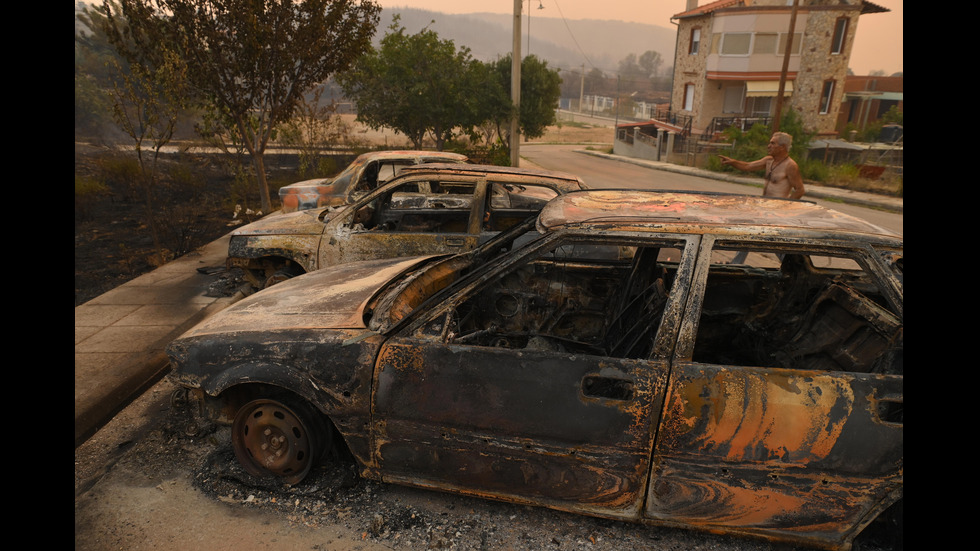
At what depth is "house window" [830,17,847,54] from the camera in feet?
95.5

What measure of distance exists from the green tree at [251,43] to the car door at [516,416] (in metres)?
7.93

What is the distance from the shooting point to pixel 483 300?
11.5 feet

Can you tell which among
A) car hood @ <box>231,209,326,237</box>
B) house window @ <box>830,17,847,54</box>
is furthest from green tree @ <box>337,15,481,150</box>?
house window @ <box>830,17,847,54</box>

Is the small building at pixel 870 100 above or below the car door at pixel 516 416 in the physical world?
above

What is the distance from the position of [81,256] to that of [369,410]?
801cm

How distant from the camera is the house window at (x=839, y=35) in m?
29.1

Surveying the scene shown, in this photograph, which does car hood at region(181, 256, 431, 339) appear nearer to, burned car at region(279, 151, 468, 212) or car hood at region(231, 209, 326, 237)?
car hood at region(231, 209, 326, 237)

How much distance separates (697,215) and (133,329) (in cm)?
555

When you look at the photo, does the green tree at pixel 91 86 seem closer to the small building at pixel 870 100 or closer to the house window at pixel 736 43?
the house window at pixel 736 43

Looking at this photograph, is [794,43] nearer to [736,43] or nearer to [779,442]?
[736,43]

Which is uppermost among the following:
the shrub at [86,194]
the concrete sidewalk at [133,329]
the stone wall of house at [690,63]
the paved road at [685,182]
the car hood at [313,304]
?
the stone wall of house at [690,63]

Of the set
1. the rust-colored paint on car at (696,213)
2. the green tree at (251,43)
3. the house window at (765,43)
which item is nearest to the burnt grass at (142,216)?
the green tree at (251,43)
